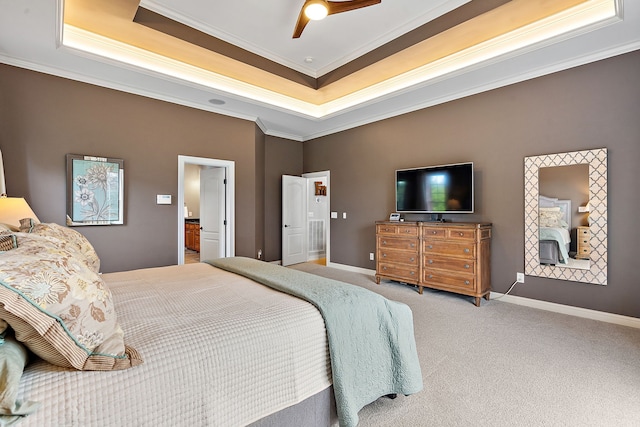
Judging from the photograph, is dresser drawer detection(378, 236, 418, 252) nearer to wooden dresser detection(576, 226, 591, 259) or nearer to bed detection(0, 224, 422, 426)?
wooden dresser detection(576, 226, 591, 259)

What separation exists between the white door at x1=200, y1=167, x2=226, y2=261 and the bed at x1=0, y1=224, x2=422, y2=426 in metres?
3.04

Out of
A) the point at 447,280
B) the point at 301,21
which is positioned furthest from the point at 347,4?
the point at 447,280

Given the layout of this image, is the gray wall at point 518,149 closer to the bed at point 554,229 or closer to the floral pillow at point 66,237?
the bed at point 554,229

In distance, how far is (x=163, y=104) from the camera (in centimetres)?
433

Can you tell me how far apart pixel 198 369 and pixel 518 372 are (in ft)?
7.45

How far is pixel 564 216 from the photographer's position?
3.37 metres

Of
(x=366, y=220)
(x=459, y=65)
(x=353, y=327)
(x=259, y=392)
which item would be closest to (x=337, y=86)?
(x=459, y=65)

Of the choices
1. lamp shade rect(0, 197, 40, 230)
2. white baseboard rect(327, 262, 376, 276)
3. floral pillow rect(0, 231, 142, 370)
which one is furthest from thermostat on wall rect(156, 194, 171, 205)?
floral pillow rect(0, 231, 142, 370)

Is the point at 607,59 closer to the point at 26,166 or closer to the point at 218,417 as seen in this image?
the point at 218,417

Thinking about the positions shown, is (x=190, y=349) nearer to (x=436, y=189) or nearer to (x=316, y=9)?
(x=316, y=9)

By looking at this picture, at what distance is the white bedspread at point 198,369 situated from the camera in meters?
A: 0.90

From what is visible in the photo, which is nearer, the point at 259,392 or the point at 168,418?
the point at 168,418

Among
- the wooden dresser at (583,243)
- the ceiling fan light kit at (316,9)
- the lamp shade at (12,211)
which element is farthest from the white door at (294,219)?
the wooden dresser at (583,243)

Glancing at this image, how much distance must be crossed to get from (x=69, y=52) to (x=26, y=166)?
4.52 ft
